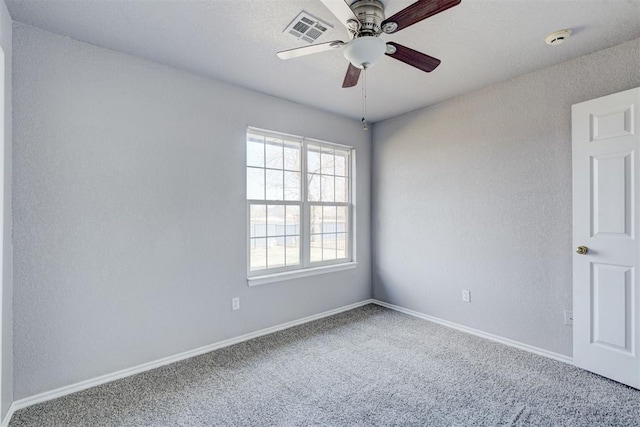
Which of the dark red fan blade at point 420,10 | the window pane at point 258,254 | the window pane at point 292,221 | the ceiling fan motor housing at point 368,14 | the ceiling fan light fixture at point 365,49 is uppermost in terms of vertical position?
the ceiling fan motor housing at point 368,14

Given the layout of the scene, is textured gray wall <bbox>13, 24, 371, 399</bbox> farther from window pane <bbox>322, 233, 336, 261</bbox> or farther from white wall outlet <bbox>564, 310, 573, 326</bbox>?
white wall outlet <bbox>564, 310, 573, 326</bbox>

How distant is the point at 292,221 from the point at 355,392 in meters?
1.92

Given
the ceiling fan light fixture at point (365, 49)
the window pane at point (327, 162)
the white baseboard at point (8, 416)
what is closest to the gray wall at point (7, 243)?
the white baseboard at point (8, 416)

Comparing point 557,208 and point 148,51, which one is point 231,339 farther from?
point 557,208

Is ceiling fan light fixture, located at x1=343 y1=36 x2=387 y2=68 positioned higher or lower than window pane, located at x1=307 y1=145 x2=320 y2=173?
higher

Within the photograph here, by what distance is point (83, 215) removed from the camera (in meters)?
2.31

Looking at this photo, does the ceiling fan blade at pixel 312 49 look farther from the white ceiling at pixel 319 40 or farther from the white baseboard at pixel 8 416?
the white baseboard at pixel 8 416

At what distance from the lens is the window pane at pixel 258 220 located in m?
3.29

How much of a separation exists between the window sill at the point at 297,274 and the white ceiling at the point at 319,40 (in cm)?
194

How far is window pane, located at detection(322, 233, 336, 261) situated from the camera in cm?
397

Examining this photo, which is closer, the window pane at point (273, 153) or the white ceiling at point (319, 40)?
the white ceiling at point (319, 40)

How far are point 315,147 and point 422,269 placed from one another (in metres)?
1.95

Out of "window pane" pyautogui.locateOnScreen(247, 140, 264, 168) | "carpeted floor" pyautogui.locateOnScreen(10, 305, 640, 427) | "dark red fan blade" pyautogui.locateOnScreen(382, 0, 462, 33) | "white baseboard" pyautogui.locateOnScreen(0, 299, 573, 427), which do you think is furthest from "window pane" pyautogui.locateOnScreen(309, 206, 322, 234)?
"dark red fan blade" pyautogui.locateOnScreen(382, 0, 462, 33)

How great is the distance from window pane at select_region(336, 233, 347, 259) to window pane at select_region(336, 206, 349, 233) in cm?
7
